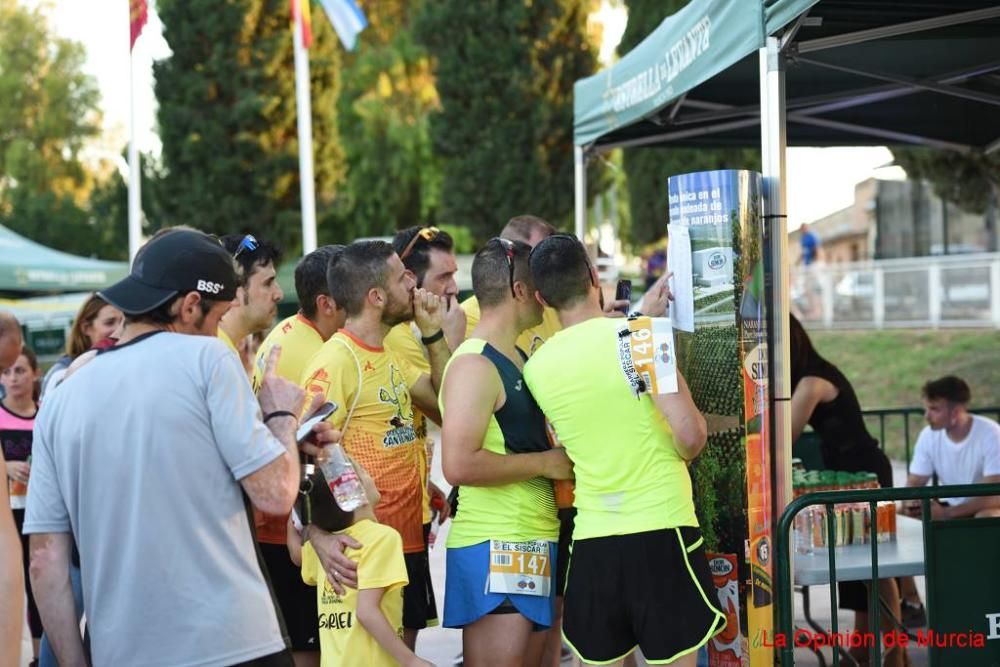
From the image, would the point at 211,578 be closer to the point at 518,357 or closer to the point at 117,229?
the point at 518,357

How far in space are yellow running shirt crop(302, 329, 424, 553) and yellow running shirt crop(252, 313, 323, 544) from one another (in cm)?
41

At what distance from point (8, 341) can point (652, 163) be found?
66.2 ft

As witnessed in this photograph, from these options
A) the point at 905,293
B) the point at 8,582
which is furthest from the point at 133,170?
the point at 8,582

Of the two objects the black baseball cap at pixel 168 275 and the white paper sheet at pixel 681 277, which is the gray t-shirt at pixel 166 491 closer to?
the black baseball cap at pixel 168 275

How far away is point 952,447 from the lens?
7.05 m

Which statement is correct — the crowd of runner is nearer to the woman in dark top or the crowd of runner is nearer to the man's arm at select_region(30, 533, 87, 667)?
the man's arm at select_region(30, 533, 87, 667)

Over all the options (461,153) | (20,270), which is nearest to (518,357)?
(20,270)

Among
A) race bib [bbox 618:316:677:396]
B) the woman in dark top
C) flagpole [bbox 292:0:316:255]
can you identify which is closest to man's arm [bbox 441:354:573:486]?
race bib [bbox 618:316:677:396]

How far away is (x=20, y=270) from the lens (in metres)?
22.0

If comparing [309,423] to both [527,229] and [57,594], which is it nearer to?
[57,594]

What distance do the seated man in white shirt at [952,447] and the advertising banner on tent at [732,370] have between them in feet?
8.59

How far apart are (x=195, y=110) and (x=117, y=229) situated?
10524 millimetres

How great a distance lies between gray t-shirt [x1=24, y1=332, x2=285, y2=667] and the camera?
9.87ft

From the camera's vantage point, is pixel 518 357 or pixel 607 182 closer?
pixel 518 357
